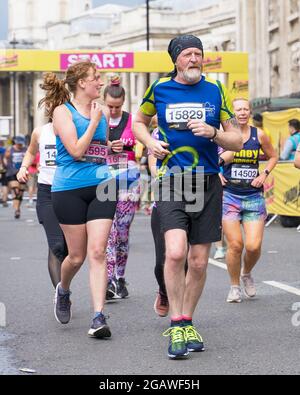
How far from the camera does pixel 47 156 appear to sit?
9.65 metres

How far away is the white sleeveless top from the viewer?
9.63m

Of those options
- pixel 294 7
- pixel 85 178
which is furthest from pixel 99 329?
pixel 294 7

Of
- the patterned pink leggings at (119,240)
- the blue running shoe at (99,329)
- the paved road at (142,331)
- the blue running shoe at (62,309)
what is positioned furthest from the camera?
the patterned pink leggings at (119,240)

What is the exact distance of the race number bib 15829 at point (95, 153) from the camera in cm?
812

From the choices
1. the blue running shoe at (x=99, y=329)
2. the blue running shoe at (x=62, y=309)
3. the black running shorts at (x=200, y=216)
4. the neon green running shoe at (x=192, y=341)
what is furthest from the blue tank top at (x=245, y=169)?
the neon green running shoe at (x=192, y=341)

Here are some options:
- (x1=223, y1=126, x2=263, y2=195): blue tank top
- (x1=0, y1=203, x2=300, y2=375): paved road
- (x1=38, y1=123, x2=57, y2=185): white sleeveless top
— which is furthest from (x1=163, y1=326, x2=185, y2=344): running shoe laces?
(x1=223, y1=126, x2=263, y2=195): blue tank top

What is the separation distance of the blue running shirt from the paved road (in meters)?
1.20

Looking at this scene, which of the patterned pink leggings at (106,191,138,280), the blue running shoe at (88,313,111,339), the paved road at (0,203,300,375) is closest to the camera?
the paved road at (0,203,300,375)

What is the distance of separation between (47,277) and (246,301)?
9.35 ft

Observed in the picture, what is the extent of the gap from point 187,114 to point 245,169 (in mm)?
2870

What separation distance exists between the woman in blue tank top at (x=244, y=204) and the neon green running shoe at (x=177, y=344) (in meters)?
2.63

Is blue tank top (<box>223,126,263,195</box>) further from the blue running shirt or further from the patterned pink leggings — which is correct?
the blue running shirt

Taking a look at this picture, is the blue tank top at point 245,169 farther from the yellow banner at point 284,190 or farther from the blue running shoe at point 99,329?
the yellow banner at point 284,190

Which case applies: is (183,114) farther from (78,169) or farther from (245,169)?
(245,169)
